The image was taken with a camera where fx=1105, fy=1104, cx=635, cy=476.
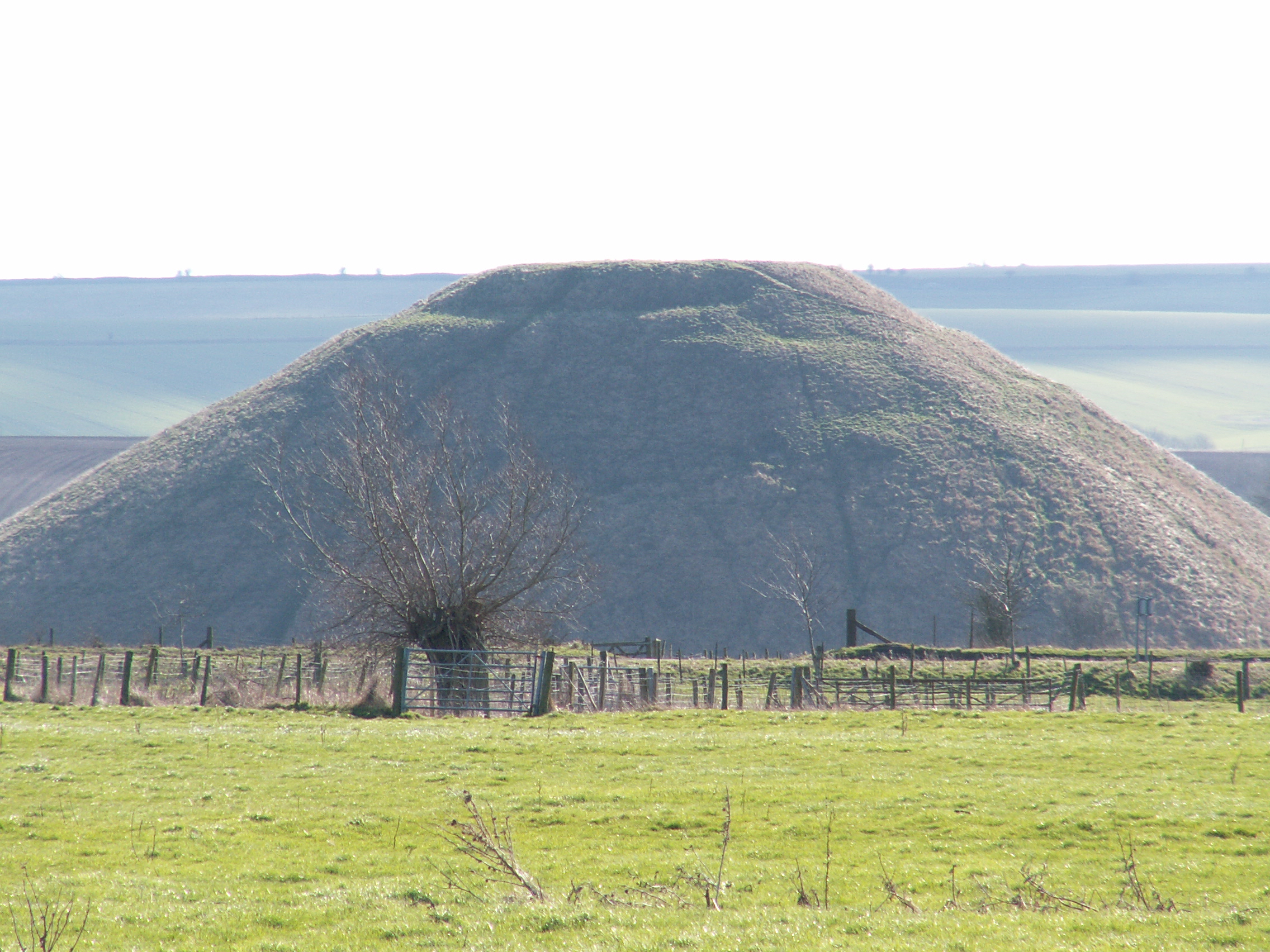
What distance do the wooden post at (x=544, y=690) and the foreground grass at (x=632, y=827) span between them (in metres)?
2.89

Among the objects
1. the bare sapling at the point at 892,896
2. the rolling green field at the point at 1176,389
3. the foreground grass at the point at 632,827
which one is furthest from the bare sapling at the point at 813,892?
the rolling green field at the point at 1176,389

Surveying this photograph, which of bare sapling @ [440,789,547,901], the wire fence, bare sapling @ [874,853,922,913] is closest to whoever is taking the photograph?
bare sapling @ [874,853,922,913]

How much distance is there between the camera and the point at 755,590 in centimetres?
6297

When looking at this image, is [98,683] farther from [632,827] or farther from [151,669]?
[632,827]

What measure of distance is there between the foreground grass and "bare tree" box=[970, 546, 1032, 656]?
2587 centimetres

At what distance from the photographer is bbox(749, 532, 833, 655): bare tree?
60531 millimetres

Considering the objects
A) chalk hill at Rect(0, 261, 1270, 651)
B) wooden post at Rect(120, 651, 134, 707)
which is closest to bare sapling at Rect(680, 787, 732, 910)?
wooden post at Rect(120, 651, 134, 707)

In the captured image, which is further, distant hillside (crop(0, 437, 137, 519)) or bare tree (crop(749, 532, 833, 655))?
distant hillside (crop(0, 437, 137, 519))

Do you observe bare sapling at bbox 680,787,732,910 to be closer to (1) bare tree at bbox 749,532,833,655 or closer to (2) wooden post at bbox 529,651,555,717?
(2) wooden post at bbox 529,651,555,717

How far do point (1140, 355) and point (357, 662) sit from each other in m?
190

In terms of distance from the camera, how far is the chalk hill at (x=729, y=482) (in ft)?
205

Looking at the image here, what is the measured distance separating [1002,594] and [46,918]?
48.0 metres

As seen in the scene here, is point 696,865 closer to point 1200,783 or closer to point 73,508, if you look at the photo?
point 1200,783

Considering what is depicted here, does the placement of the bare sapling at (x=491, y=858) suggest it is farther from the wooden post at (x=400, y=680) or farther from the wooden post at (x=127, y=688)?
the wooden post at (x=127, y=688)
